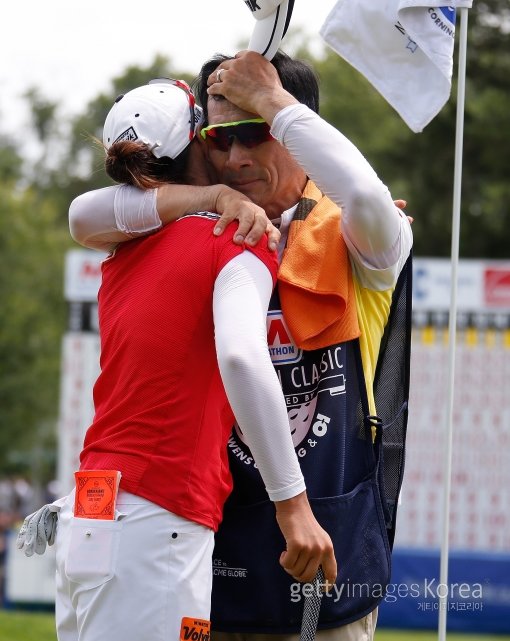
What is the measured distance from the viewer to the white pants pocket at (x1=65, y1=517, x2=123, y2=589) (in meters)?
2.76

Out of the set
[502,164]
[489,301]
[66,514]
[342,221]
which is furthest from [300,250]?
[502,164]

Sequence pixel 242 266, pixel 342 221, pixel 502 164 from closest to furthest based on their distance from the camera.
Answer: pixel 242 266, pixel 342 221, pixel 502 164

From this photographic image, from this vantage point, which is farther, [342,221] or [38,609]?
[38,609]

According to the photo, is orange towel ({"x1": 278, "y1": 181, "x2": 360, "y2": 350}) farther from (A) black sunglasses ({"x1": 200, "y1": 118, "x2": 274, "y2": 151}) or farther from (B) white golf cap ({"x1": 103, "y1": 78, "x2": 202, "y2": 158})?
(B) white golf cap ({"x1": 103, "y1": 78, "x2": 202, "y2": 158})

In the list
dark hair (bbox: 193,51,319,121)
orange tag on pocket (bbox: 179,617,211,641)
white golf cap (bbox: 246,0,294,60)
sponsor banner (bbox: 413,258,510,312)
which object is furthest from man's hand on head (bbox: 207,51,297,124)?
sponsor banner (bbox: 413,258,510,312)

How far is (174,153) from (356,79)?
88.2 feet

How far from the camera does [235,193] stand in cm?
305

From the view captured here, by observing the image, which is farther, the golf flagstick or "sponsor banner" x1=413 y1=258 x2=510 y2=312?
"sponsor banner" x1=413 y1=258 x2=510 y2=312

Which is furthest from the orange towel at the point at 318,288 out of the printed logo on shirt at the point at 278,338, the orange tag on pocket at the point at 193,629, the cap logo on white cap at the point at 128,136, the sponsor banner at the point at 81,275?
the sponsor banner at the point at 81,275

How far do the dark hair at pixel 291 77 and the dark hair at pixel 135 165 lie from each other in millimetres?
246

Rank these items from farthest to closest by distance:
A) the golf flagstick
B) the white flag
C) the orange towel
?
1. the white flag
2. the orange towel
3. the golf flagstick

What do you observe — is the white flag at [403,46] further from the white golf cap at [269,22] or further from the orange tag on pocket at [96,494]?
the orange tag on pocket at [96,494]

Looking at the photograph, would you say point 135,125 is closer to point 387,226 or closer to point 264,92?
point 264,92

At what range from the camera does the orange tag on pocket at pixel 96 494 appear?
9.20ft
